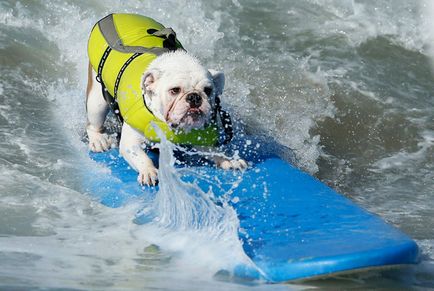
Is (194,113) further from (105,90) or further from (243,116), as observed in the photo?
(243,116)

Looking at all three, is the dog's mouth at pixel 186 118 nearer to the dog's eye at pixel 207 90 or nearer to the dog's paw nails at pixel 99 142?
the dog's eye at pixel 207 90

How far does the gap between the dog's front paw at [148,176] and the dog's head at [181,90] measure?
0.38 metres

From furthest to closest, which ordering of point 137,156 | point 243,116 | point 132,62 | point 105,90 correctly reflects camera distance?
point 243,116
point 105,90
point 132,62
point 137,156

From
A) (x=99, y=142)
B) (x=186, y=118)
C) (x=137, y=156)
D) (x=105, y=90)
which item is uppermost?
(x=186, y=118)

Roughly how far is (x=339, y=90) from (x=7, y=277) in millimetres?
5224

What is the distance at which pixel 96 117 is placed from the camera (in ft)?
21.6

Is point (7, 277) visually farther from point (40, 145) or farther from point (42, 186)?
point (40, 145)

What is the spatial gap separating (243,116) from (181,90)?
213 centimetres

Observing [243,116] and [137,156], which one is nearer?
[137,156]

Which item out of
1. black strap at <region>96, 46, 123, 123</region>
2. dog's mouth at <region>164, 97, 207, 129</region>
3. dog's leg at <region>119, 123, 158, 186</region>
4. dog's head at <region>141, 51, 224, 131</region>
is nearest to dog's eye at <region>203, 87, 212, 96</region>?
dog's head at <region>141, 51, 224, 131</region>

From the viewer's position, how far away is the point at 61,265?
169 inches

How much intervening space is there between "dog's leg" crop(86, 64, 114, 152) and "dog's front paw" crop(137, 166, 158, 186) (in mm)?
892

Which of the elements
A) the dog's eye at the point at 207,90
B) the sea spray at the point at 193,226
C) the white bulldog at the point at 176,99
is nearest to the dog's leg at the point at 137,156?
the white bulldog at the point at 176,99

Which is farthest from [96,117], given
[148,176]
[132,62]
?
[148,176]
